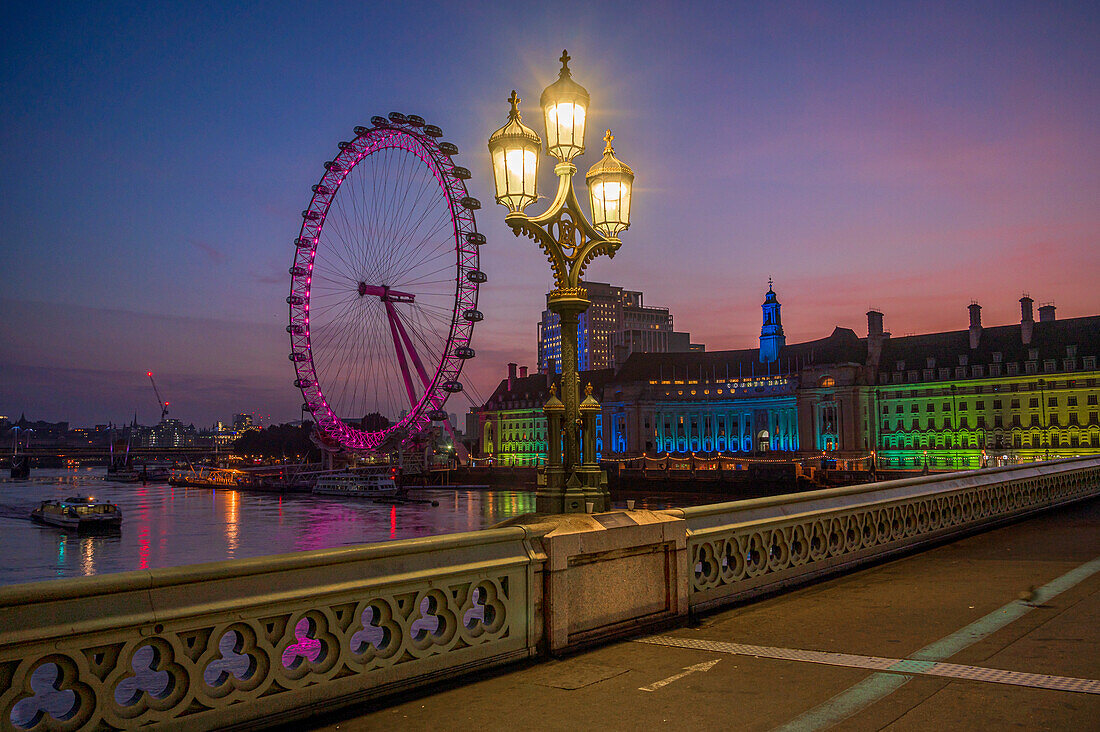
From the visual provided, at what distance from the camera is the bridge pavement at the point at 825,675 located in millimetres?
6234

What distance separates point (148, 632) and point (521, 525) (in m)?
3.69

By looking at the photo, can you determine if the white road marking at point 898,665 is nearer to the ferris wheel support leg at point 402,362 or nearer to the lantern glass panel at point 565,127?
the lantern glass panel at point 565,127

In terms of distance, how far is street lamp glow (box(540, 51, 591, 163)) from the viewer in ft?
42.0

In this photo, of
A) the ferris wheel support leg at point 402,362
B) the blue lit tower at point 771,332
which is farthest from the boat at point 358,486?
the blue lit tower at point 771,332

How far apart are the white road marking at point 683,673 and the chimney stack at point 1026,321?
13570 cm

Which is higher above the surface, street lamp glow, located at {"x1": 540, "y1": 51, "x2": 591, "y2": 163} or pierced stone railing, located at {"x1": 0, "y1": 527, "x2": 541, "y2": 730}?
street lamp glow, located at {"x1": 540, "y1": 51, "x2": 591, "y2": 163}

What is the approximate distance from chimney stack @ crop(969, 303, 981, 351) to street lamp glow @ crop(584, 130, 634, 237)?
133312mm

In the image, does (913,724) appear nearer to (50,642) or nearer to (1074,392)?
(50,642)

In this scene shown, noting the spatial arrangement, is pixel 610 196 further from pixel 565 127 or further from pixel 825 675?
pixel 825 675

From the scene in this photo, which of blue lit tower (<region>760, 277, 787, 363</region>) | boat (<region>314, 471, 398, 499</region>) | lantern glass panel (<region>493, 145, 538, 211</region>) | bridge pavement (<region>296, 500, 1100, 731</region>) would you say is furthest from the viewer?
blue lit tower (<region>760, 277, 787, 363</region>)

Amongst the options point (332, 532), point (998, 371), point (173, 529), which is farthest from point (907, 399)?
point (173, 529)

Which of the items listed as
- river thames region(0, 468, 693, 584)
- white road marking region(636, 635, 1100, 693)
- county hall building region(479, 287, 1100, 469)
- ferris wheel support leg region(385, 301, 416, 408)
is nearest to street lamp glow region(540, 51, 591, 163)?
white road marking region(636, 635, 1100, 693)

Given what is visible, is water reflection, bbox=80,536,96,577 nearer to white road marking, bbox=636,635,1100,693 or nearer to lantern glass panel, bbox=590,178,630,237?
lantern glass panel, bbox=590,178,630,237

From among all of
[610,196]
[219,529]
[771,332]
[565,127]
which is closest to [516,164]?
[565,127]
